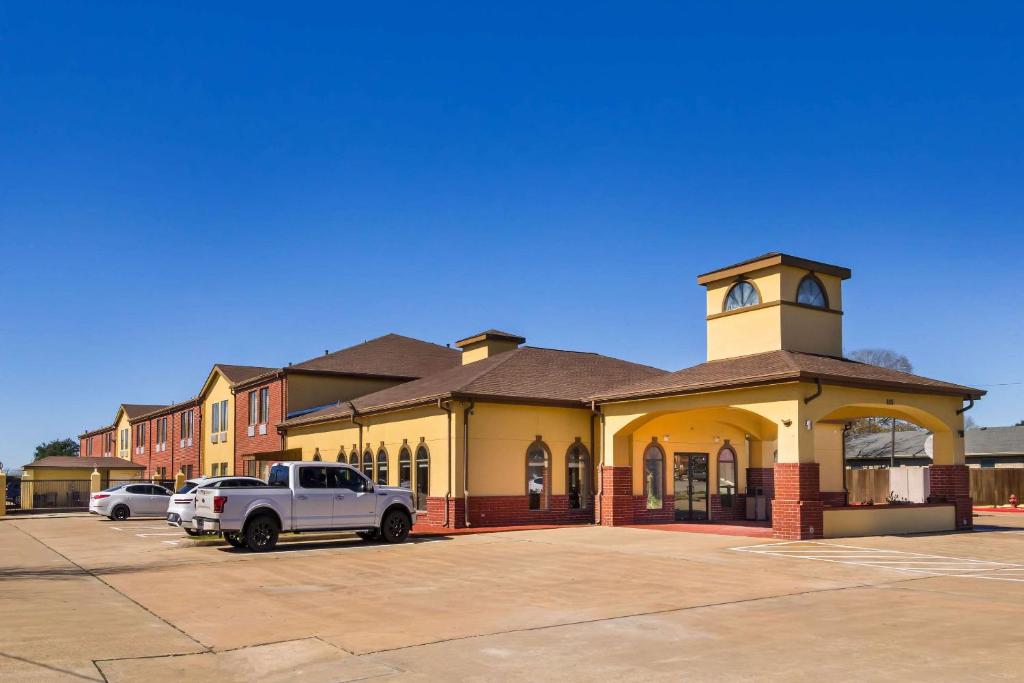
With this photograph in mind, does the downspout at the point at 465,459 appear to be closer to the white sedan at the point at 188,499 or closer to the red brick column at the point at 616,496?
the red brick column at the point at 616,496

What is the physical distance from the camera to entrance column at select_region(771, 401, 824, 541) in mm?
20750

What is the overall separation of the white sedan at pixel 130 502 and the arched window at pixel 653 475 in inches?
759

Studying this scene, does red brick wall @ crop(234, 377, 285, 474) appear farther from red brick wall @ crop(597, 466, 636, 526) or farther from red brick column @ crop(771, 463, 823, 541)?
red brick column @ crop(771, 463, 823, 541)

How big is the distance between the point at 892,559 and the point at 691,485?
39.1ft

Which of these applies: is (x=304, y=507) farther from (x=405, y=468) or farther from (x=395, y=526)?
(x=405, y=468)

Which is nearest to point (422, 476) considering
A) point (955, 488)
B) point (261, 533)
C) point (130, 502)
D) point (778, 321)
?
point (261, 533)

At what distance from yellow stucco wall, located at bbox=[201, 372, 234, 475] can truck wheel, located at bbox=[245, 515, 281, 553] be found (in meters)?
26.9

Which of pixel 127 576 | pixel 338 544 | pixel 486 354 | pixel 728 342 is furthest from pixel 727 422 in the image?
pixel 127 576

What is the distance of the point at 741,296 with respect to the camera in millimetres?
26625

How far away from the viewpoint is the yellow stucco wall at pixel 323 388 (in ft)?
131

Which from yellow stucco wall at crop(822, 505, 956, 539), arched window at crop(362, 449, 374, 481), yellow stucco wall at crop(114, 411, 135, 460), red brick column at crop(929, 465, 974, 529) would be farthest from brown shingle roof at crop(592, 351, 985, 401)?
yellow stucco wall at crop(114, 411, 135, 460)

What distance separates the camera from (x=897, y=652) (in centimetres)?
892

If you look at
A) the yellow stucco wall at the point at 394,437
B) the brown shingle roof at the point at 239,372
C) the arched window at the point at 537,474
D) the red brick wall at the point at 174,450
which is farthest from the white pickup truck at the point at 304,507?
the red brick wall at the point at 174,450

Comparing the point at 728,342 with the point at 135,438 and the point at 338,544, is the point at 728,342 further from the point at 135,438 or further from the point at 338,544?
the point at 135,438
